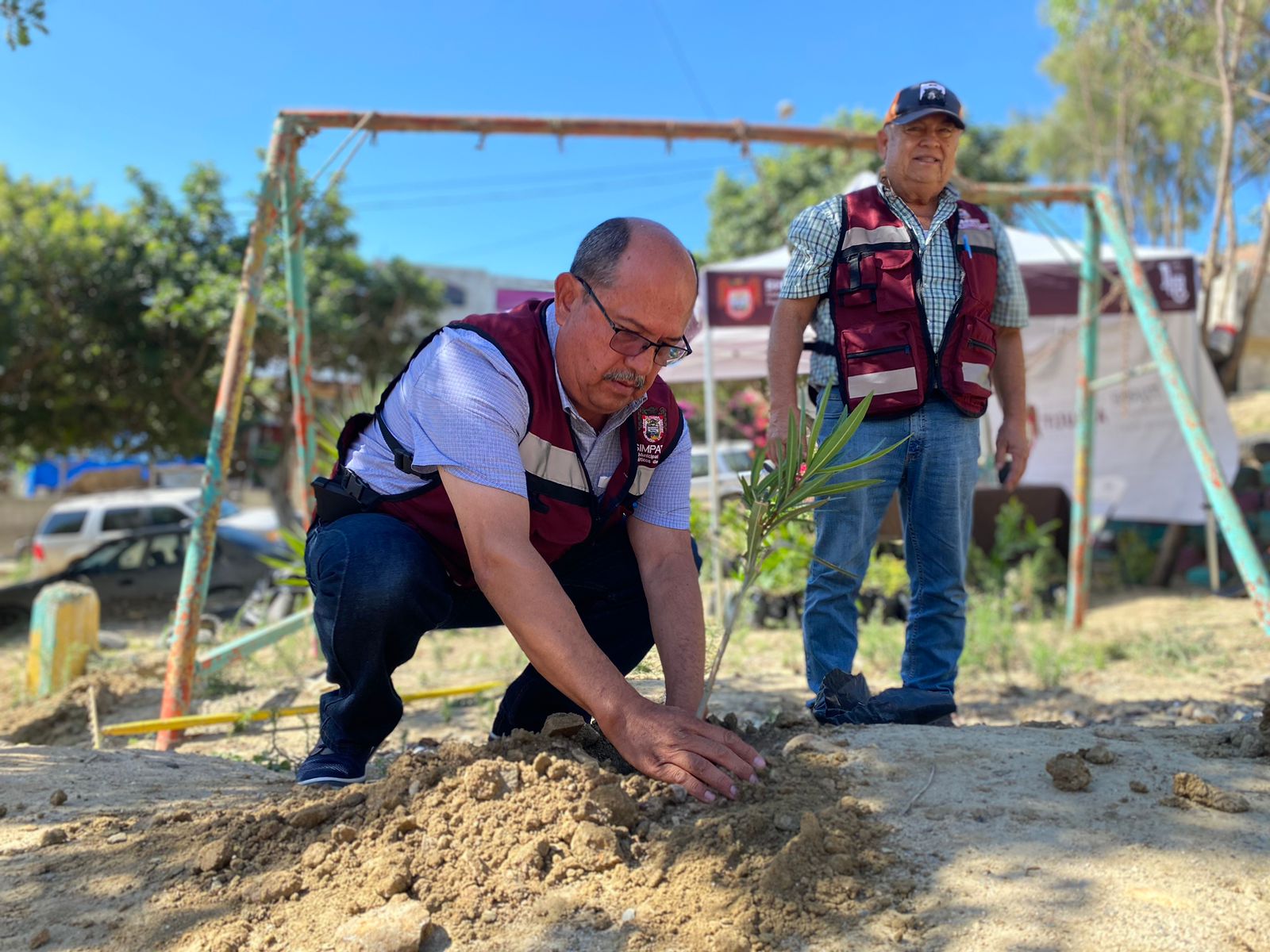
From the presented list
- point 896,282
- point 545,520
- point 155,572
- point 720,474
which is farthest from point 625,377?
point 155,572

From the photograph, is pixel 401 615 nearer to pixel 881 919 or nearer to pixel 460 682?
pixel 881 919

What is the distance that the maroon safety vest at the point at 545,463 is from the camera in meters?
2.17

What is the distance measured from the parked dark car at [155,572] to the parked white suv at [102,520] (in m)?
2.15

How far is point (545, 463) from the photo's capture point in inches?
86.2

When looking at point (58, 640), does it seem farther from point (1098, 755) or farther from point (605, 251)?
point (1098, 755)

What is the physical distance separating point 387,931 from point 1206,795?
1.52 metres

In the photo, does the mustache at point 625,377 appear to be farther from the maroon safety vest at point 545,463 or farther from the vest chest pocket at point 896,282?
the vest chest pocket at point 896,282

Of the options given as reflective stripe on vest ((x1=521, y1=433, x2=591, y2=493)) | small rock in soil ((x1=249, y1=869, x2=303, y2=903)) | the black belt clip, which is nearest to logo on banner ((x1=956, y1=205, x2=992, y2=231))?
reflective stripe on vest ((x1=521, y1=433, x2=591, y2=493))

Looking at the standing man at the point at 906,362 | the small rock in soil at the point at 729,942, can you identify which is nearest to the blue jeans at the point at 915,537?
the standing man at the point at 906,362

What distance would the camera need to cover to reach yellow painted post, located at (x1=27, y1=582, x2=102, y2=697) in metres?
5.79

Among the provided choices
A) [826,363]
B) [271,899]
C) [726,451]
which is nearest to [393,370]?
[726,451]

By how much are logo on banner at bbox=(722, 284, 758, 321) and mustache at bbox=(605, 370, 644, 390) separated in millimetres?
4506

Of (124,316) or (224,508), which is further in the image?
(224,508)

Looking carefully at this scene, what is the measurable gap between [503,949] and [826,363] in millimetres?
1923
